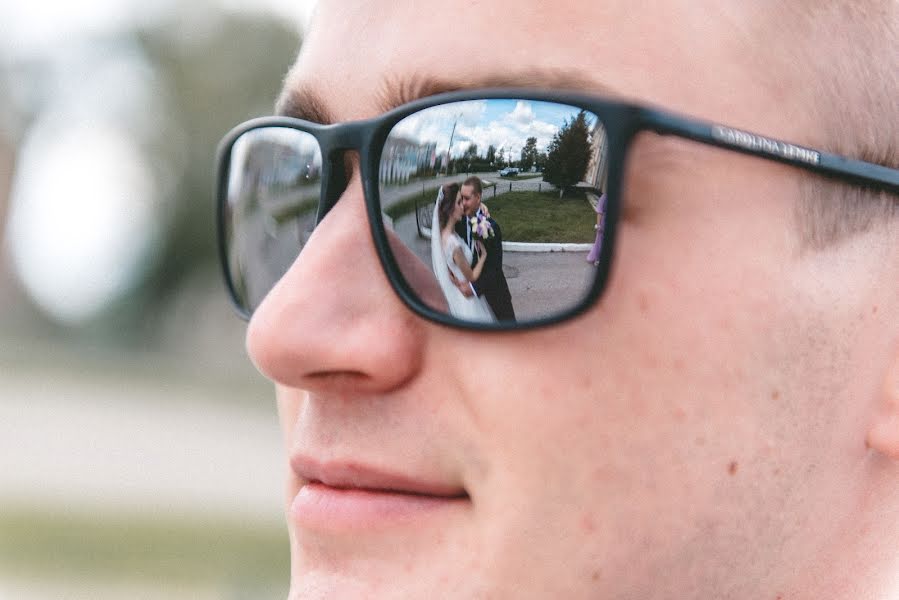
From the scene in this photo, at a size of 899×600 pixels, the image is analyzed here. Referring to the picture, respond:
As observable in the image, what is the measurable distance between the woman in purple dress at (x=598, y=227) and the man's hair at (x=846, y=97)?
1.21 feet

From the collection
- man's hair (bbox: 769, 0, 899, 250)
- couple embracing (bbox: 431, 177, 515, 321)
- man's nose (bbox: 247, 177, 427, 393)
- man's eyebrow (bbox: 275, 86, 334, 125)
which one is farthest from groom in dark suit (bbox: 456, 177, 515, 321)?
man's hair (bbox: 769, 0, 899, 250)

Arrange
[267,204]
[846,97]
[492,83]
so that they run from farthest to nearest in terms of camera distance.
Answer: [267,204], [846,97], [492,83]

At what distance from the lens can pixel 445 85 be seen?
5.24ft

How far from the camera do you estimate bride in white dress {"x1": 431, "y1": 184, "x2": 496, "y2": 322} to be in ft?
5.01

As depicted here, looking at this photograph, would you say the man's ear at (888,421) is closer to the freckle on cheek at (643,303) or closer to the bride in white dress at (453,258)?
the freckle on cheek at (643,303)

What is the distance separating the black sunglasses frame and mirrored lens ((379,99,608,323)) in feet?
0.04

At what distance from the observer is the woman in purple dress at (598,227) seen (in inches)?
57.1

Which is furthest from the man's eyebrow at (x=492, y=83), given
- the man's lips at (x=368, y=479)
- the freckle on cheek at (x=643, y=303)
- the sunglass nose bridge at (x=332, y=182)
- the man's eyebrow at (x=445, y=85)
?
the man's lips at (x=368, y=479)

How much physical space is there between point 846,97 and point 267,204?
1.21 meters

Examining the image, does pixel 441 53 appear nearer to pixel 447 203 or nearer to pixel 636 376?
pixel 447 203

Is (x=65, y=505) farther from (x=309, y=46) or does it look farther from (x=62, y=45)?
(x=62, y=45)

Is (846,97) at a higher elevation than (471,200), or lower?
higher

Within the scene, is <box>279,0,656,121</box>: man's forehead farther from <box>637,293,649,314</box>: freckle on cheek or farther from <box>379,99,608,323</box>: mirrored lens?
<box>637,293,649,314</box>: freckle on cheek

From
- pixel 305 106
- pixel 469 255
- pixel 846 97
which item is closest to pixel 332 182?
pixel 305 106
